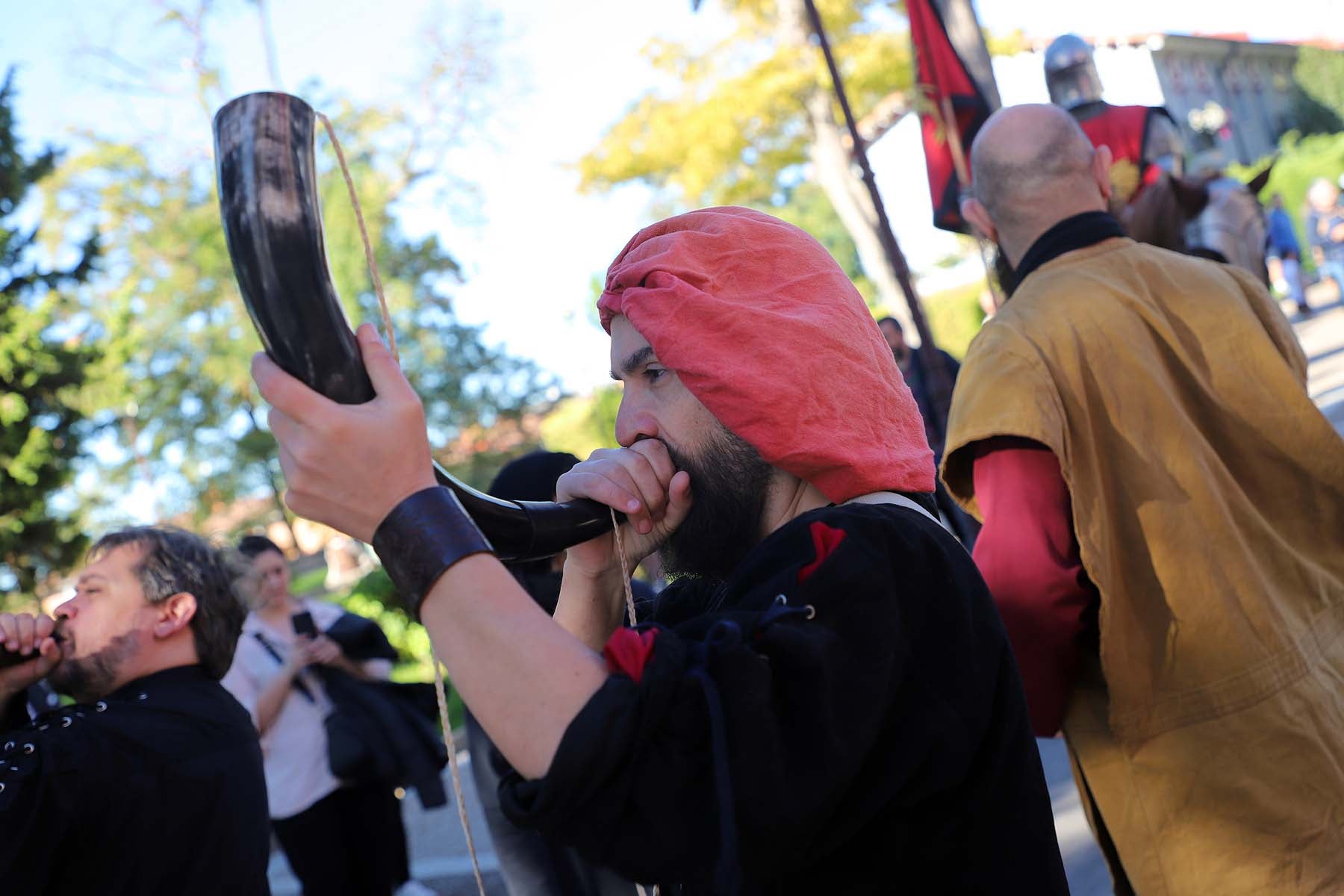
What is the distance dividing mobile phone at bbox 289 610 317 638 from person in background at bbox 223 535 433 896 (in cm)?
1

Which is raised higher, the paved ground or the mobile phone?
the mobile phone

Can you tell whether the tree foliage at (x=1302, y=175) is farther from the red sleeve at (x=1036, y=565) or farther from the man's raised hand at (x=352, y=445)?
the man's raised hand at (x=352, y=445)

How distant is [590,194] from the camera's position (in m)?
20.9

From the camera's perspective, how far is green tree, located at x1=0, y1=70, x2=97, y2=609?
13102mm

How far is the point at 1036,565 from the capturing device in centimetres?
225

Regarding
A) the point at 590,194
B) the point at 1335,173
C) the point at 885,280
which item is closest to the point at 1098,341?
the point at 885,280

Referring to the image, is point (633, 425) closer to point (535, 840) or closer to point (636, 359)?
point (636, 359)

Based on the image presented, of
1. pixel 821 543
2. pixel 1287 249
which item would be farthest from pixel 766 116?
pixel 821 543

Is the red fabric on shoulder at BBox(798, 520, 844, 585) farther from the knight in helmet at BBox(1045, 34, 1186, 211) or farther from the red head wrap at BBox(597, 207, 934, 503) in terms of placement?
the knight in helmet at BBox(1045, 34, 1186, 211)

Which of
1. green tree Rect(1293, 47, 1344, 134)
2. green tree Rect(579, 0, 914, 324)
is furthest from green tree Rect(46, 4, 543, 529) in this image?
green tree Rect(1293, 47, 1344, 134)

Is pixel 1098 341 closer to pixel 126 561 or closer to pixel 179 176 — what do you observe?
pixel 126 561

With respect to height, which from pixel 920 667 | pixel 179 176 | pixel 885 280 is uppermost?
pixel 179 176

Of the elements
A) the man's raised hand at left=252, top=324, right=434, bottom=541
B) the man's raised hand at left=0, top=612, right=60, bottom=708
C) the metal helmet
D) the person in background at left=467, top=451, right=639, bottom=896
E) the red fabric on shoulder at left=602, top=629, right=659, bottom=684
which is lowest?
the person in background at left=467, top=451, right=639, bottom=896

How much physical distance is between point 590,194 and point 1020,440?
19282 millimetres
